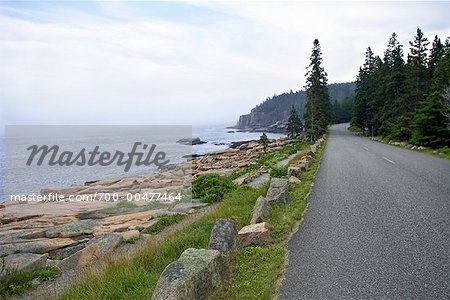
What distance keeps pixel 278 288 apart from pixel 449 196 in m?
7.27

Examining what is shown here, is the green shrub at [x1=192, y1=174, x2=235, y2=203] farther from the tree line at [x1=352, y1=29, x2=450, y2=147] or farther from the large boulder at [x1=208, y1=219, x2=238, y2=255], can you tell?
the tree line at [x1=352, y1=29, x2=450, y2=147]

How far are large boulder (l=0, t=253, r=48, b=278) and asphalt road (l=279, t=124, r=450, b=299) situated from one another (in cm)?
531

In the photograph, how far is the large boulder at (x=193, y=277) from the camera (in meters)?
4.05

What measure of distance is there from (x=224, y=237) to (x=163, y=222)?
5.66 meters

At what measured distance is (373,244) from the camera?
6516 millimetres

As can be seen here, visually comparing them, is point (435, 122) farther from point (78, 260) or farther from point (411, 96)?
point (78, 260)

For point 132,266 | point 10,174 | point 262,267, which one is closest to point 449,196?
point 262,267

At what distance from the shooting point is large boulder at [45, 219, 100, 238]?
1109 centimetres

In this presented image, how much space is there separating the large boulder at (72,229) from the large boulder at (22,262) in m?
2.43

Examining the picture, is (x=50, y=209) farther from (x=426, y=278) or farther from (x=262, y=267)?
(x=426, y=278)

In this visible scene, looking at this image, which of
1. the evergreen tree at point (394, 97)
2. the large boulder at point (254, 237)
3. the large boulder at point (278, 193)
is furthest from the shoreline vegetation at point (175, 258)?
the evergreen tree at point (394, 97)

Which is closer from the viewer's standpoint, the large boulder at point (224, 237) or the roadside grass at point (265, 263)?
the roadside grass at point (265, 263)

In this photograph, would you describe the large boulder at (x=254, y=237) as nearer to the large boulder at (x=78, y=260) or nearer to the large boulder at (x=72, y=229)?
the large boulder at (x=78, y=260)

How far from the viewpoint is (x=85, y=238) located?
10.9m
